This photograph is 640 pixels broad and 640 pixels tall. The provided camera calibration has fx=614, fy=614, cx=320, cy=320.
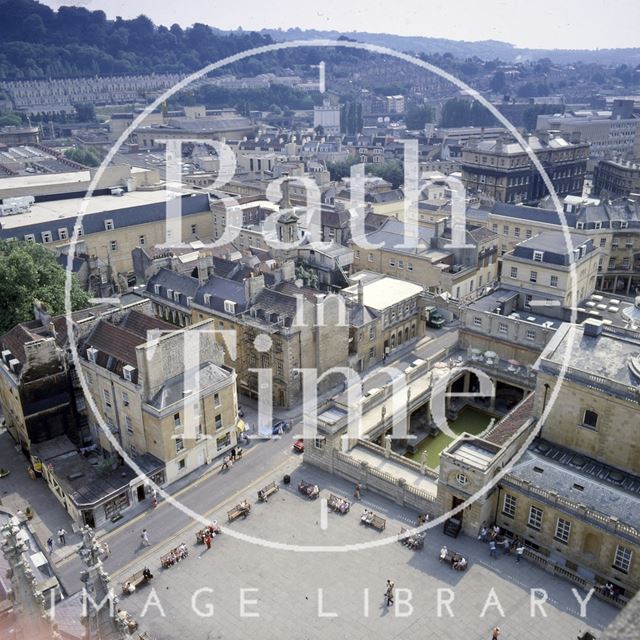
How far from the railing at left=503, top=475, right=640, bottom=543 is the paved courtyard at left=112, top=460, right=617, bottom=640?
15.0ft

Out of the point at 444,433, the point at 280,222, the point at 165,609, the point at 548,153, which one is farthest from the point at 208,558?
the point at 548,153

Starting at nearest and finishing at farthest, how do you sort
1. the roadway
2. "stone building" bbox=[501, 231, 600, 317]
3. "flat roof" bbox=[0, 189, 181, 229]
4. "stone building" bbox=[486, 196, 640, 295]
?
the roadway, "stone building" bbox=[501, 231, 600, 317], "stone building" bbox=[486, 196, 640, 295], "flat roof" bbox=[0, 189, 181, 229]

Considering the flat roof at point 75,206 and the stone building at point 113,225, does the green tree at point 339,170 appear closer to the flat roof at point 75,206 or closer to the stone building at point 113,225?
the flat roof at point 75,206

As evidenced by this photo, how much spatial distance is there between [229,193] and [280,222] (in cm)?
5515

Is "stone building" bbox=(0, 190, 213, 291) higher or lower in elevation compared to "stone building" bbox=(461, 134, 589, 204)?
lower

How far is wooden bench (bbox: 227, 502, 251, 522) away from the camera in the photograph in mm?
44625

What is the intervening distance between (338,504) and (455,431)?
61.2 feet

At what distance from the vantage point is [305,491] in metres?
47.0

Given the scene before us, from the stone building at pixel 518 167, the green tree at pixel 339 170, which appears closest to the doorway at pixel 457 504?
the stone building at pixel 518 167

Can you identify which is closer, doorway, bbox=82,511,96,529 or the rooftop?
the rooftop

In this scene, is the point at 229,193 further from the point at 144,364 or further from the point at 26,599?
the point at 26,599

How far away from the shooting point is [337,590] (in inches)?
1518

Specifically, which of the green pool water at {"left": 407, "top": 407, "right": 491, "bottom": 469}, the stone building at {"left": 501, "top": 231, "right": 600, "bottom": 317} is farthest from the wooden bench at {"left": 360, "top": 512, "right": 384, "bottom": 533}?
the stone building at {"left": 501, "top": 231, "right": 600, "bottom": 317}

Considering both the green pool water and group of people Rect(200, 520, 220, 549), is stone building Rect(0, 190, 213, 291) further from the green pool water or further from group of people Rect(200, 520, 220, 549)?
the green pool water
